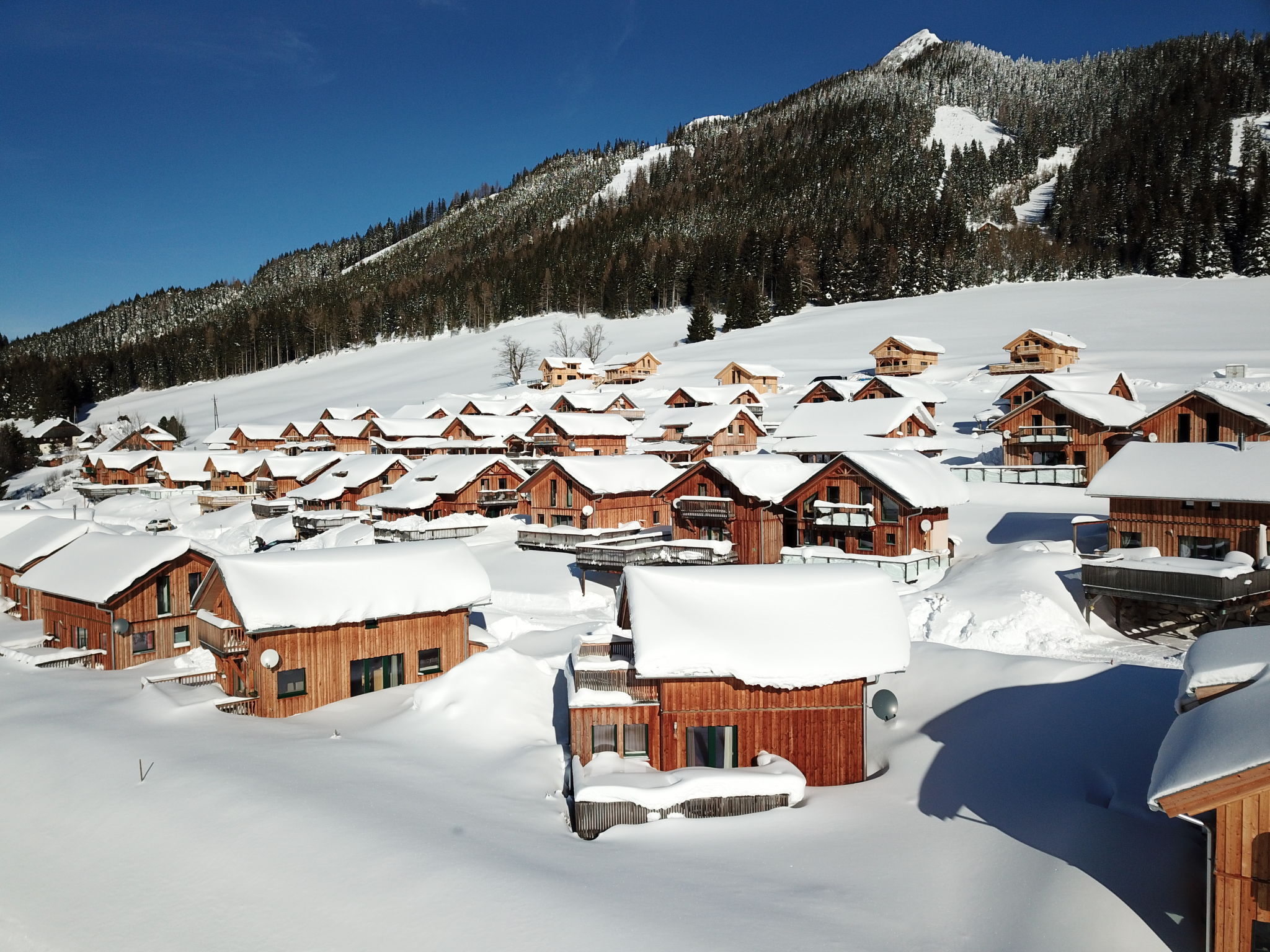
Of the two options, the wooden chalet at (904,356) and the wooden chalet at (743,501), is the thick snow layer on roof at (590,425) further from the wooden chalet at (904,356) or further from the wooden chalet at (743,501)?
the wooden chalet at (904,356)

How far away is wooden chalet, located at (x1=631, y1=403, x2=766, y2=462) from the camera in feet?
203

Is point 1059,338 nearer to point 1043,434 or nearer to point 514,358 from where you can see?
point 1043,434

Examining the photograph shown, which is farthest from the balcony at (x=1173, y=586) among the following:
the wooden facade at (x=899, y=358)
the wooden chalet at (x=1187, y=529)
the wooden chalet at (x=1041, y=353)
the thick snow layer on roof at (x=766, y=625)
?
the wooden facade at (x=899, y=358)

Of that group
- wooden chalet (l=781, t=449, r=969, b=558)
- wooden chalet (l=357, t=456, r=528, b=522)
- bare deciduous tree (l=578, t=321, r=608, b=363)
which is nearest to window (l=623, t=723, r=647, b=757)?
wooden chalet (l=781, t=449, r=969, b=558)

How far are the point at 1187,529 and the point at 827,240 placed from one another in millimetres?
108874

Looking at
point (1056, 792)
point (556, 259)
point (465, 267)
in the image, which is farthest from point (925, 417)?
point (465, 267)

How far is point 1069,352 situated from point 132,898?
77576 mm

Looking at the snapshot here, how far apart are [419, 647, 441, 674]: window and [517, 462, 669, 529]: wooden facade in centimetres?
1657

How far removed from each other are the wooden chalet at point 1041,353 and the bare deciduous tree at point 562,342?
219 feet

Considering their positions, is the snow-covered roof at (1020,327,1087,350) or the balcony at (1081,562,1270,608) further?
the snow-covered roof at (1020,327,1087,350)

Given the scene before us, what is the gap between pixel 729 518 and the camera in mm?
39500

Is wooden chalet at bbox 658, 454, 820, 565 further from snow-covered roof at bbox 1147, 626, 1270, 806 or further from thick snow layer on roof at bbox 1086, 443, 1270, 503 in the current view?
snow-covered roof at bbox 1147, 626, 1270, 806

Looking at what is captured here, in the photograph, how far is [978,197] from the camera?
156 m

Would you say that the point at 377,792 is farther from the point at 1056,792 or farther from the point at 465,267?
the point at 465,267
